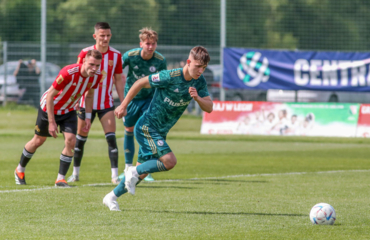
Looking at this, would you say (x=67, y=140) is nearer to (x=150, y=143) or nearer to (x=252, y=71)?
(x=150, y=143)

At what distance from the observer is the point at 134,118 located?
913 centimetres

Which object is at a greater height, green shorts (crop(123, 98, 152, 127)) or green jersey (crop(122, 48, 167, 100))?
green jersey (crop(122, 48, 167, 100))

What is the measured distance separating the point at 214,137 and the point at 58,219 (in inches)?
437

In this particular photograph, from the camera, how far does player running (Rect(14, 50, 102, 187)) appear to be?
24.5 ft

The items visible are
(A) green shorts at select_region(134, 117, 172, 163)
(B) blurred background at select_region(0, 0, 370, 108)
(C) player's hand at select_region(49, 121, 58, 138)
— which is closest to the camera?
(A) green shorts at select_region(134, 117, 172, 163)

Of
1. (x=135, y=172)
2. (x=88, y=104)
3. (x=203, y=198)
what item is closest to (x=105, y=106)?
(x=88, y=104)

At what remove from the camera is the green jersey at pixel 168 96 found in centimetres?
617

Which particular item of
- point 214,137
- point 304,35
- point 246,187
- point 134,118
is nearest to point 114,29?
point 304,35

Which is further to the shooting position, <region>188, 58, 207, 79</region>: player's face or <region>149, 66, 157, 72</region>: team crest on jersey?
<region>149, 66, 157, 72</region>: team crest on jersey

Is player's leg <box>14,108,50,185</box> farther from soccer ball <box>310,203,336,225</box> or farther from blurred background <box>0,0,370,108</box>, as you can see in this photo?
blurred background <box>0,0,370,108</box>

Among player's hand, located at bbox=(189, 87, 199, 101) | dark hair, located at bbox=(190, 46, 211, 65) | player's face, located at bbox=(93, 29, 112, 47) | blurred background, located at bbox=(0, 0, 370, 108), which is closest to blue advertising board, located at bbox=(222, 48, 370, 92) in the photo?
→ blurred background, located at bbox=(0, 0, 370, 108)

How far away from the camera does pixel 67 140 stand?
7.84 metres

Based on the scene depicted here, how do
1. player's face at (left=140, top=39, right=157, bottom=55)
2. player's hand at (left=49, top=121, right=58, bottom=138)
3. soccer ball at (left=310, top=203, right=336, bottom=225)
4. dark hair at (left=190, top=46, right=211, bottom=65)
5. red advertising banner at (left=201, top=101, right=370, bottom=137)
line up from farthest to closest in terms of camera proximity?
1. red advertising banner at (left=201, top=101, right=370, bottom=137)
2. player's face at (left=140, top=39, right=157, bottom=55)
3. player's hand at (left=49, top=121, right=58, bottom=138)
4. dark hair at (left=190, top=46, right=211, bottom=65)
5. soccer ball at (left=310, top=203, right=336, bottom=225)

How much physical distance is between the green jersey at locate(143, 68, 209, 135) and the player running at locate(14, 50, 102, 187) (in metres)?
1.48
